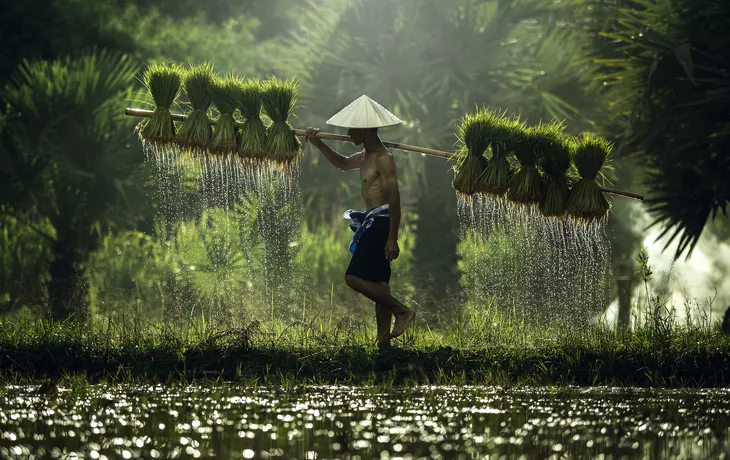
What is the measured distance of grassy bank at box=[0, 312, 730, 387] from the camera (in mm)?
9453

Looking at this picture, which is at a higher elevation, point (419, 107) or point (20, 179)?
point (419, 107)

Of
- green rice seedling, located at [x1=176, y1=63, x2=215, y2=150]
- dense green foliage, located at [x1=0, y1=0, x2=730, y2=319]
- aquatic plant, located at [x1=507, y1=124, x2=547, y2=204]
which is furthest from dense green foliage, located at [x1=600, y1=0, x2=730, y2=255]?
green rice seedling, located at [x1=176, y1=63, x2=215, y2=150]

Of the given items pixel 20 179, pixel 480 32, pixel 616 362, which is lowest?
pixel 616 362

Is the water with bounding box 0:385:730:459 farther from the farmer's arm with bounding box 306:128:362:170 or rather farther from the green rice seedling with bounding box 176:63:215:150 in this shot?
the green rice seedling with bounding box 176:63:215:150

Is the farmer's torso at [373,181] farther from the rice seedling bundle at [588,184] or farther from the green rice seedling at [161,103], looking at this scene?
the rice seedling bundle at [588,184]

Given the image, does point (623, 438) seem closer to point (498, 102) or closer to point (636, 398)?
point (636, 398)

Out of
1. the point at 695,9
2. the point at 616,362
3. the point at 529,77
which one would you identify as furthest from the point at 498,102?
the point at 616,362

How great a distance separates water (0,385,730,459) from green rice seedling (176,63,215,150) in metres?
2.68

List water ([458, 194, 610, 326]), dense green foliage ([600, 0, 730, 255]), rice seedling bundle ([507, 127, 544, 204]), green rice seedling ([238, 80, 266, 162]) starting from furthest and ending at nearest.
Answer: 1. dense green foliage ([600, 0, 730, 255])
2. water ([458, 194, 610, 326])
3. rice seedling bundle ([507, 127, 544, 204])
4. green rice seedling ([238, 80, 266, 162])

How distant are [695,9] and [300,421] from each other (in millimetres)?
10081

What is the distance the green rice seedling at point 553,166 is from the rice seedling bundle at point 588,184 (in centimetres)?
9

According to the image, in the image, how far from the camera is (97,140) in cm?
2098

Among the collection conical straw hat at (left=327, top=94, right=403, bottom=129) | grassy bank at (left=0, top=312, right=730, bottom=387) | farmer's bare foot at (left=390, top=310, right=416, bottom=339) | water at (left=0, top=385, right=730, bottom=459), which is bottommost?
water at (left=0, top=385, right=730, bottom=459)

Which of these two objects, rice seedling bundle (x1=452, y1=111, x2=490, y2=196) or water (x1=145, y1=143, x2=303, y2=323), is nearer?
rice seedling bundle (x1=452, y1=111, x2=490, y2=196)
